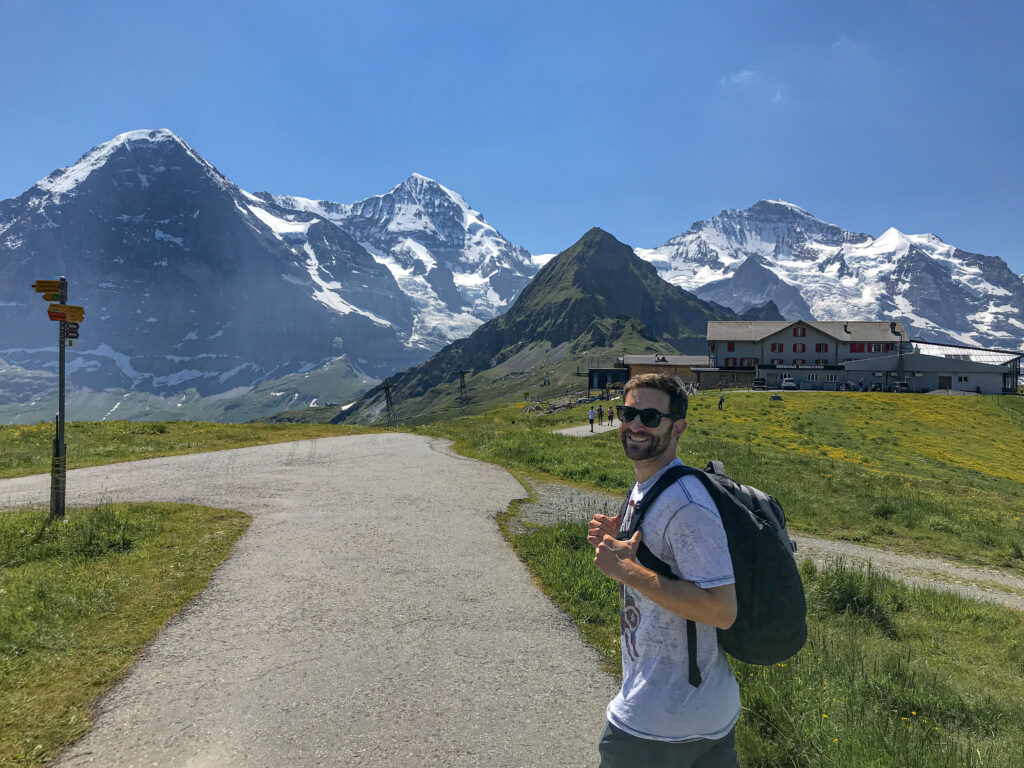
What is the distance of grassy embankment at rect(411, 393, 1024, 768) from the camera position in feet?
17.3

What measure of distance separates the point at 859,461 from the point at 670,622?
38095 mm

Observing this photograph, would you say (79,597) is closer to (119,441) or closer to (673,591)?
(673,591)

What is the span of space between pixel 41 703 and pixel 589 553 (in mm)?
8201

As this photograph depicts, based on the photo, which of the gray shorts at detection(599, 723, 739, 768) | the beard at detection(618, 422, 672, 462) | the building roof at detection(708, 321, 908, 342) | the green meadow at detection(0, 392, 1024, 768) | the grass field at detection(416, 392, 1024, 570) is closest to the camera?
the gray shorts at detection(599, 723, 739, 768)

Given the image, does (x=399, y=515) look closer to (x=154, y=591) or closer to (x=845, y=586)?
(x=154, y=591)

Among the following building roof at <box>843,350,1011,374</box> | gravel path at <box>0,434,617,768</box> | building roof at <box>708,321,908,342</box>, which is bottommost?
gravel path at <box>0,434,617,768</box>

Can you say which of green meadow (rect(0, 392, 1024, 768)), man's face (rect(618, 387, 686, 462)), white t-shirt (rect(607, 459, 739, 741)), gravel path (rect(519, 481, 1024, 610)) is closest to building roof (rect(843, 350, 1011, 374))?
green meadow (rect(0, 392, 1024, 768))

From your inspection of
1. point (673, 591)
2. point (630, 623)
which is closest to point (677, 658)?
point (630, 623)

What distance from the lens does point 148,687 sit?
6.40 metres

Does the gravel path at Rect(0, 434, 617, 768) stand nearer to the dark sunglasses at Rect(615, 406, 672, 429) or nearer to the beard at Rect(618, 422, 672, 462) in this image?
the beard at Rect(618, 422, 672, 462)

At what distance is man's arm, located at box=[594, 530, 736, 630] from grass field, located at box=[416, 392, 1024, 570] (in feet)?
58.0

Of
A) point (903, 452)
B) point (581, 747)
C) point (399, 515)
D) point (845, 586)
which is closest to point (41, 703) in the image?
point (581, 747)

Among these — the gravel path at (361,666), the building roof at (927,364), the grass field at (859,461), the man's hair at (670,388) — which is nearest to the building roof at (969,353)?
the building roof at (927,364)

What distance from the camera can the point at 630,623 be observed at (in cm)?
360
